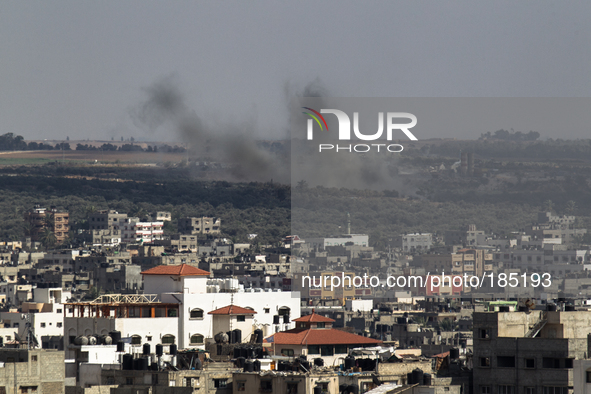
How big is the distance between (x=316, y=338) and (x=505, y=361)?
545 inches

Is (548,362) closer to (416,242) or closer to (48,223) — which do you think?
(416,242)

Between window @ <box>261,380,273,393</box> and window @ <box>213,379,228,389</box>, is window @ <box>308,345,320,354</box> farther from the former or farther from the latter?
window @ <box>261,380,273,393</box>

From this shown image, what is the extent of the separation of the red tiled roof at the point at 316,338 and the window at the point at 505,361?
13.3 meters

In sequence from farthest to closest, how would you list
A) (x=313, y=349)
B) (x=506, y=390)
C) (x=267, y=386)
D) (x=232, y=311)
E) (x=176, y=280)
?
(x=176, y=280)
(x=232, y=311)
(x=313, y=349)
(x=267, y=386)
(x=506, y=390)

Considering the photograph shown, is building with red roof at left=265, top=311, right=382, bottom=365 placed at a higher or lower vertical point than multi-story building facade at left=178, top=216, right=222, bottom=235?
lower

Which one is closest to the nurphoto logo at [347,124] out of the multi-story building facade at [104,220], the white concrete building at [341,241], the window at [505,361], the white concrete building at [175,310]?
the white concrete building at [341,241]

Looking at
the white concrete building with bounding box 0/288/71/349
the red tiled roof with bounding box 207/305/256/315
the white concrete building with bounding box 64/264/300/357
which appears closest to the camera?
the white concrete building with bounding box 64/264/300/357

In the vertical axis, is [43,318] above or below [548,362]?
below

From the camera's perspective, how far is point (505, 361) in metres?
28.6

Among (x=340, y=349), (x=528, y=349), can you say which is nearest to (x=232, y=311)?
(x=340, y=349)

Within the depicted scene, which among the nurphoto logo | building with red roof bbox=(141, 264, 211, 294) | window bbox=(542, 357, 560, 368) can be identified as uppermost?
the nurphoto logo

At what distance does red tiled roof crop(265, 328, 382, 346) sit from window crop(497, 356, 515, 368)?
13271 mm

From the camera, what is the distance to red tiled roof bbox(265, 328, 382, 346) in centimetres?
4178

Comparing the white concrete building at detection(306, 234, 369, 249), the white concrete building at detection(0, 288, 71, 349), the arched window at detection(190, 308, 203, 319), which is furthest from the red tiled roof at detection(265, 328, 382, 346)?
the white concrete building at detection(306, 234, 369, 249)
